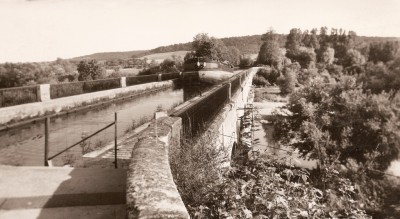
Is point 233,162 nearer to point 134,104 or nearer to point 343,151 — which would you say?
point 134,104

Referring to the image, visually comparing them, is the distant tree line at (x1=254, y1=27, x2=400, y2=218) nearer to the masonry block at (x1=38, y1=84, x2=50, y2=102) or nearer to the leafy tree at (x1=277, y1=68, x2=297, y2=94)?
the masonry block at (x1=38, y1=84, x2=50, y2=102)

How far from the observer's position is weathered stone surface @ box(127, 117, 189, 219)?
2.54m

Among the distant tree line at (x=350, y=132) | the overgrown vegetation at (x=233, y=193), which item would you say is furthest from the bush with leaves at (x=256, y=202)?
the distant tree line at (x=350, y=132)

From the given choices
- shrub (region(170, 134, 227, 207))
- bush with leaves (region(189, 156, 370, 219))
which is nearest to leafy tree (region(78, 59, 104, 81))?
shrub (region(170, 134, 227, 207))

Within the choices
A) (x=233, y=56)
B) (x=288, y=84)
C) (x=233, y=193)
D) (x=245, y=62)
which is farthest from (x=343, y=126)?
(x=245, y=62)

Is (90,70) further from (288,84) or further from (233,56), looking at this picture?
(233,56)

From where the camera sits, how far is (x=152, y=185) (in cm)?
305

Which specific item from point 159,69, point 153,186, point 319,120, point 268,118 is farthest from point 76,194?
point 159,69

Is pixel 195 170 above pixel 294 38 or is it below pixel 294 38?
below

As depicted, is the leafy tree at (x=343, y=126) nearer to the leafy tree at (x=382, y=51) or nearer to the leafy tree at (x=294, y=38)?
the leafy tree at (x=382, y=51)

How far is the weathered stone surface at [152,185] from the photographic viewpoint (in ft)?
8.32

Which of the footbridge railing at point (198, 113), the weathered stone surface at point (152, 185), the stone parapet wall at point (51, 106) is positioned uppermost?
the weathered stone surface at point (152, 185)

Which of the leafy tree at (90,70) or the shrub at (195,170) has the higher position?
the leafy tree at (90,70)

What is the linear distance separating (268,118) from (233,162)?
26188 millimetres
